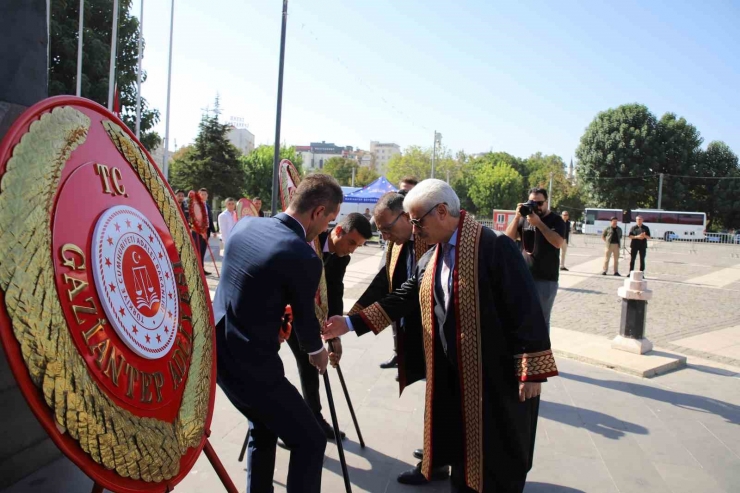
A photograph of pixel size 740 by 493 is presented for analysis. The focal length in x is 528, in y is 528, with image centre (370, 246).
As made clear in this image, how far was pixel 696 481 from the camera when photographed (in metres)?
3.48

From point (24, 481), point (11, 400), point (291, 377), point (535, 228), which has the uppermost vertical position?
point (535, 228)

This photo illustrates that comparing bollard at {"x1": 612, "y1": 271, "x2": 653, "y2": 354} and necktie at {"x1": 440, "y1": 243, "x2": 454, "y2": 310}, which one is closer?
necktie at {"x1": 440, "y1": 243, "x2": 454, "y2": 310}

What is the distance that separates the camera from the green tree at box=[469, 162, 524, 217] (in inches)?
2510

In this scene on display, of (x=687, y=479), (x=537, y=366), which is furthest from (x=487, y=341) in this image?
(x=687, y=479)

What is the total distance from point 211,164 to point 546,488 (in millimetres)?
41612

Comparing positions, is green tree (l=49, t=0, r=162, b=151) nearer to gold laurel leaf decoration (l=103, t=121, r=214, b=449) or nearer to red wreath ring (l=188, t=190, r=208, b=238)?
red wreath ring (l=188, t=190, r=208, b=238)

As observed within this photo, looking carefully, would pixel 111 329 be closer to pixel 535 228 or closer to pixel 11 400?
pixel 11 400

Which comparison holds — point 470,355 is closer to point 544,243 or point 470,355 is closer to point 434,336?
point 434,336

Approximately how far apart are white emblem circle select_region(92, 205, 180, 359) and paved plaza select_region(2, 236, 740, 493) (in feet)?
3.69

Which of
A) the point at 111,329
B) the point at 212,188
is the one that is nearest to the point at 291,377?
the point at 111,329

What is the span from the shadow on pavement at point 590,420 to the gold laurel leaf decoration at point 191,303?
3.42 meters

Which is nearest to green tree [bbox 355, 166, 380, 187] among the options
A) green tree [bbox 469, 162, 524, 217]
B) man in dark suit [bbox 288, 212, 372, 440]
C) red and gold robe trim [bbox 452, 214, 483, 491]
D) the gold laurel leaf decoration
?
green tree [bbox 469, 162, 524, 217]

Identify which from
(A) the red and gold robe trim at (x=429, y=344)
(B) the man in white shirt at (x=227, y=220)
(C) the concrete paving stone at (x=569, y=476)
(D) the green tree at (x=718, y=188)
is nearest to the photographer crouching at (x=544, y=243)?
(C) the concrete paving stone at (x=569, y=476)

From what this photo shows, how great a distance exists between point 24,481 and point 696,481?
387 centimetres
